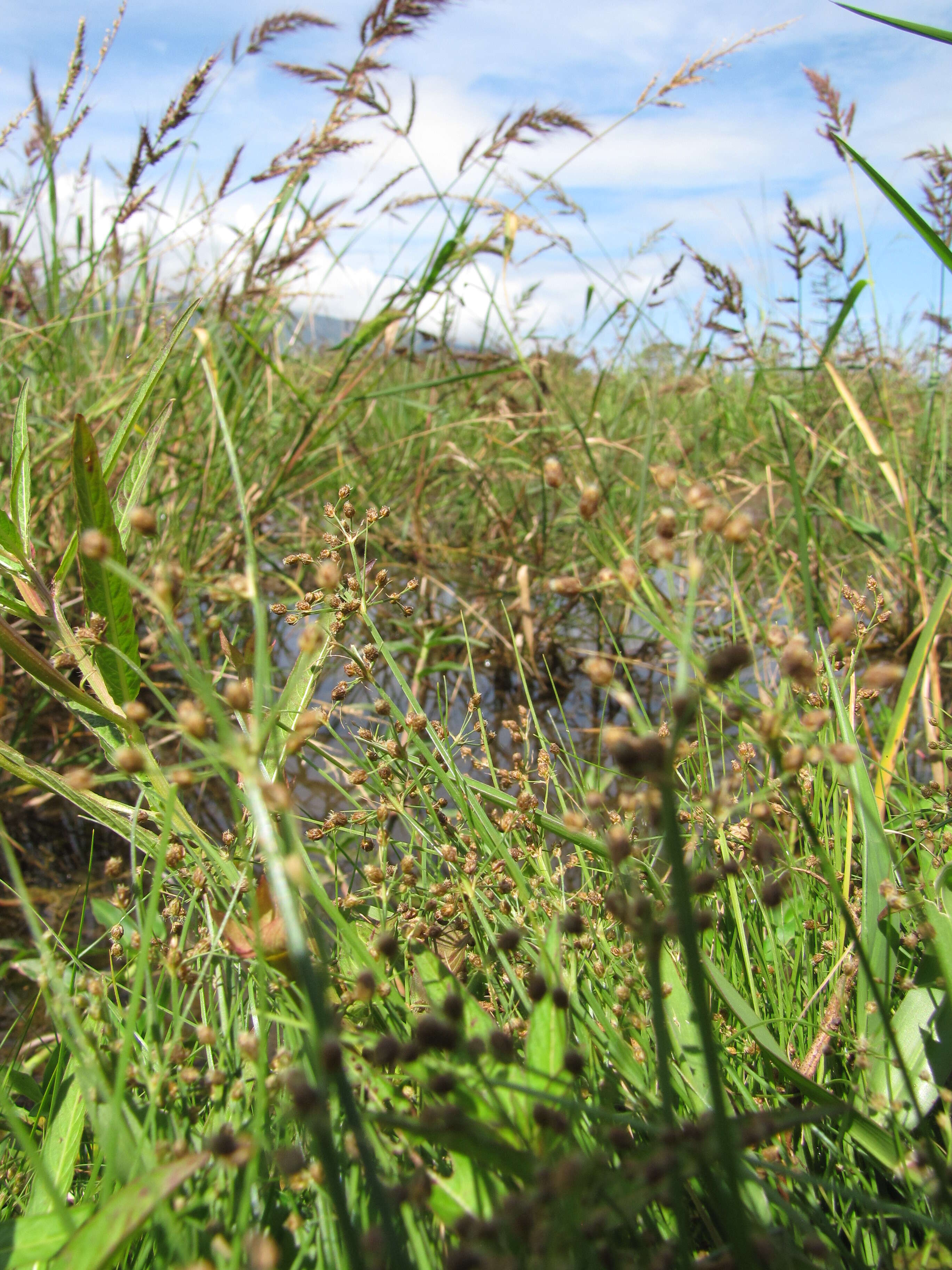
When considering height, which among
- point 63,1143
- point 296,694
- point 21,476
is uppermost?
point 21,476

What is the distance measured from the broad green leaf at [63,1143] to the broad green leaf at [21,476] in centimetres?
66

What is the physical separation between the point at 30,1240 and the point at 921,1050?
815 mm

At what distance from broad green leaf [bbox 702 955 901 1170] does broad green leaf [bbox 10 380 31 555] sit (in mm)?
1015

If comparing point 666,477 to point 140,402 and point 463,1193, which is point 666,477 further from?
point 140,402

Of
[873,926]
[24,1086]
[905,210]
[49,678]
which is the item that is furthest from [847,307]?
[24,1086]

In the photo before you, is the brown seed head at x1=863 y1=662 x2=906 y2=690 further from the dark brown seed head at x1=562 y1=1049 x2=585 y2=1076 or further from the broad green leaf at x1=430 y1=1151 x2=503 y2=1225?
the broad green leaf at x1=430 y1=1151 x2=503 y2=1225

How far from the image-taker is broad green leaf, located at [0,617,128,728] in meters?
0.98

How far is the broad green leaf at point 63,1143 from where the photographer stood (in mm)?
774

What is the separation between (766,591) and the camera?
3096mm

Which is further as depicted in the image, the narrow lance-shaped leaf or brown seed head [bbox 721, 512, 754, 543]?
the narrow lance-shaped leaf

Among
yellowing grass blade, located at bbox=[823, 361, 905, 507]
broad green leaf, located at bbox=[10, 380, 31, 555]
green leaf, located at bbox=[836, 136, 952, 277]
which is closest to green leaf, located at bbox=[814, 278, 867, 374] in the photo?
yellowing grass blade, located at bbox=[823, 361, 905, 507]

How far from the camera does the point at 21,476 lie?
1070mm

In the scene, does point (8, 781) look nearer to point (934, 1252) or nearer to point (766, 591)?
point (934, 1252)

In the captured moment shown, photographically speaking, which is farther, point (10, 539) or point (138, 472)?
point (138, 472)
